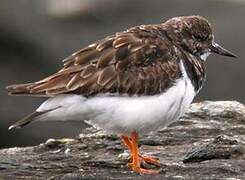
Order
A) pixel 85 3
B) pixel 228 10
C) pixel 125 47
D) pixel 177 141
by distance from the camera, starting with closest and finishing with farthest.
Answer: pixel 125 47 < pixel 177 141 < pixel 228 10 < pixel 85 3

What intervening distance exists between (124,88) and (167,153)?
1.07m

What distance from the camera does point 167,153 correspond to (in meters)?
7.62

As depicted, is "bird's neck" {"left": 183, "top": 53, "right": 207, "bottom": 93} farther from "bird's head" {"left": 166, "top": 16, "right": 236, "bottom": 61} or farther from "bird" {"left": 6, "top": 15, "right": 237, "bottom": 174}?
"bird's head" {"left": 166, "top": 16, "right": 236, "bottom": 61}

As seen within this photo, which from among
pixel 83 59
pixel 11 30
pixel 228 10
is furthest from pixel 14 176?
pixel 228 10

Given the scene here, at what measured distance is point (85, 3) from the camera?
16109 millimetres

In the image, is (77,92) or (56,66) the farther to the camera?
(56,66)

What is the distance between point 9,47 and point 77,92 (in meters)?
7.40

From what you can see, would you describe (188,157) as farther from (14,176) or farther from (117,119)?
(14,176)

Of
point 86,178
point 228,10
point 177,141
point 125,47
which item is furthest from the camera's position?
point 228,10

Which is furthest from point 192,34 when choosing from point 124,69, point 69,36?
point 69,36

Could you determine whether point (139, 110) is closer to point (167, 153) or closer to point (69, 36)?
point (167, 153)

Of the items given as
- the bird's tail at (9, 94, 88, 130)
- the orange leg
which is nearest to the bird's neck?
the orange leg

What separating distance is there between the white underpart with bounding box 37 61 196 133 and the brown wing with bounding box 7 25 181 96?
0.06 meters

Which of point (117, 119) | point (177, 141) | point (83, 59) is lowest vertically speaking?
point (177, 141)
